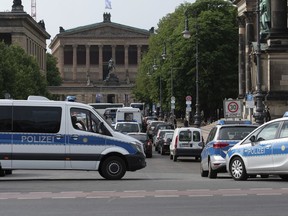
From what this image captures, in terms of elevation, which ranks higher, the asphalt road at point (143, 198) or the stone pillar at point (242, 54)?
the stone pillar at point (242, 54)

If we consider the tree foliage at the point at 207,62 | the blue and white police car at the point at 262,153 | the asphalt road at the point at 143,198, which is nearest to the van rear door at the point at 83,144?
the asphalt road at the point at 143,198

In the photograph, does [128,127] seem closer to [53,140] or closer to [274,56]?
[274,56]

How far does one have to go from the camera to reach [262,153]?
78.2 feet

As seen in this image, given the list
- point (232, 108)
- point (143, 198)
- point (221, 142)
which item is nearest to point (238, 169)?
point (221, 142)

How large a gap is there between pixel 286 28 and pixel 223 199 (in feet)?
111

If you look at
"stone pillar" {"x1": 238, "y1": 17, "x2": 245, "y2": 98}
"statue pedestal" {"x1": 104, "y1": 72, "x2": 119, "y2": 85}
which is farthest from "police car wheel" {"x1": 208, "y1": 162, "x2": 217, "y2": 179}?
"statue pedestal" {"x1": 104, "y1": 72, "x2": 119, "y2": 85}

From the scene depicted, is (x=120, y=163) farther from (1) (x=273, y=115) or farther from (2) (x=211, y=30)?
(2) (x=211, y=30)

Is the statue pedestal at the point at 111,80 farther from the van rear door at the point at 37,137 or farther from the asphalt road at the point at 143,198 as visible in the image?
the asphalt road at the point at 143,198

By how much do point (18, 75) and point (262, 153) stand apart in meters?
70.3

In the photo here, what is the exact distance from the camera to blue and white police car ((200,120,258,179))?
2691 cm

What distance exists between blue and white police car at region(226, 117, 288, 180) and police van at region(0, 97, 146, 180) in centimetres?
315

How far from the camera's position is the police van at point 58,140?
84.7 ft

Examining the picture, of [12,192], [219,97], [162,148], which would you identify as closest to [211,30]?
[219,97]

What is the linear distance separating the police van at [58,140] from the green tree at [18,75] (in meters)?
58.8
